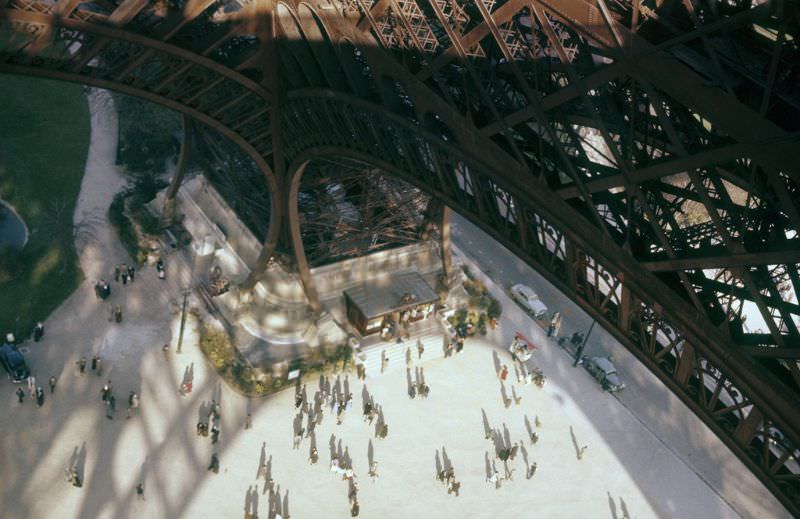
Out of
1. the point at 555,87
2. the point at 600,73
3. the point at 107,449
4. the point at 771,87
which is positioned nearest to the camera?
the point at 771,87

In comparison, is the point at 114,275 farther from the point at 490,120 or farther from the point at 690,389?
the point at 690,389

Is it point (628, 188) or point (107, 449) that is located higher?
point (107, 449)

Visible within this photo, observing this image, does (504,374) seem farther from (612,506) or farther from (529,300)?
(612,506)

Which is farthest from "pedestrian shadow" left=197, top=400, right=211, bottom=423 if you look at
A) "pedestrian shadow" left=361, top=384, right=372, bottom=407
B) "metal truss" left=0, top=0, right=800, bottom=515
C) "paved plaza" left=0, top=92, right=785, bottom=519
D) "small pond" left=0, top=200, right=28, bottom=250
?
"small pond" left=0, top=200, right=28, bottom=250

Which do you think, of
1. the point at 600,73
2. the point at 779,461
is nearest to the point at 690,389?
the point at 779,461

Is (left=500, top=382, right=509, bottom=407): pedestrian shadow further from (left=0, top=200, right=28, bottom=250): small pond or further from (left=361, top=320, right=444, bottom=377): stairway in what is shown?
(left=0, top=200, right=28, bottom=250): small pond

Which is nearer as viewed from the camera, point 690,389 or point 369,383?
point 690,389

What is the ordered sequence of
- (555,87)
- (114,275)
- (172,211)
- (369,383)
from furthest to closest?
(172,211) → (114,275) → (369,383) → (555,87)
